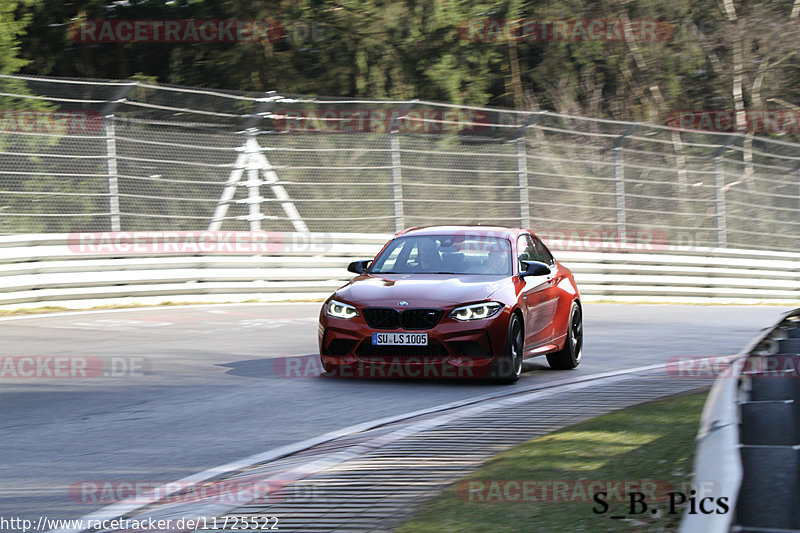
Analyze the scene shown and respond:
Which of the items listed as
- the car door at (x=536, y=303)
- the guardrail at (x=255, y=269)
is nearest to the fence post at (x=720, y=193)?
the guardrail at (x=255, y=269)

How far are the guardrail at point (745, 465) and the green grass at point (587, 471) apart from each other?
468mm

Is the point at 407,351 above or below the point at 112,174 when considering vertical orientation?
below

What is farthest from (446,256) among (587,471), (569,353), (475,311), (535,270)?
(587,471)

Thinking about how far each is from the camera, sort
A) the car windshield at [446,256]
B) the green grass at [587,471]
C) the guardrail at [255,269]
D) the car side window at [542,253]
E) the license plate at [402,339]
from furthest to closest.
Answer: the guardrail at [255,269]
the car side window at [542,253]
the car windshield at [446,256]
the license plate at [402,339]
the green grass at [587,471]

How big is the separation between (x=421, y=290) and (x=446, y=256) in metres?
1.01

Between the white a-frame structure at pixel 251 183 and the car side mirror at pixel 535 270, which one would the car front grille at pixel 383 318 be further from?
the white a-frame structure at pixel 251 183

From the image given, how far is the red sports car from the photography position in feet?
33.1

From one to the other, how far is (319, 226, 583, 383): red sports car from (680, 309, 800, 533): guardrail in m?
4.30

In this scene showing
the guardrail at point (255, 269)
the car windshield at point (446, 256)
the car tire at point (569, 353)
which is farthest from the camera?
the guardrail at point (255, 269)

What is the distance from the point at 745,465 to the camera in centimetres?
400

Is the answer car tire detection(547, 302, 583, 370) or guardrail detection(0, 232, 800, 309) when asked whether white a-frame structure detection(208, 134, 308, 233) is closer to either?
guardrail detection(0, 232, 800, 309)

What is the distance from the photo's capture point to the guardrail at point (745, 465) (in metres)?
3.38

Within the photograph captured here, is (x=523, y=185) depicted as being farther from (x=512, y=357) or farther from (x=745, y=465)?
(x=745, y=465)

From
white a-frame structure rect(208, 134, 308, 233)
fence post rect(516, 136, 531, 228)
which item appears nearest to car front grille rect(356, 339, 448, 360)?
white a-frame structure rect(208, 134, 308, 233)
